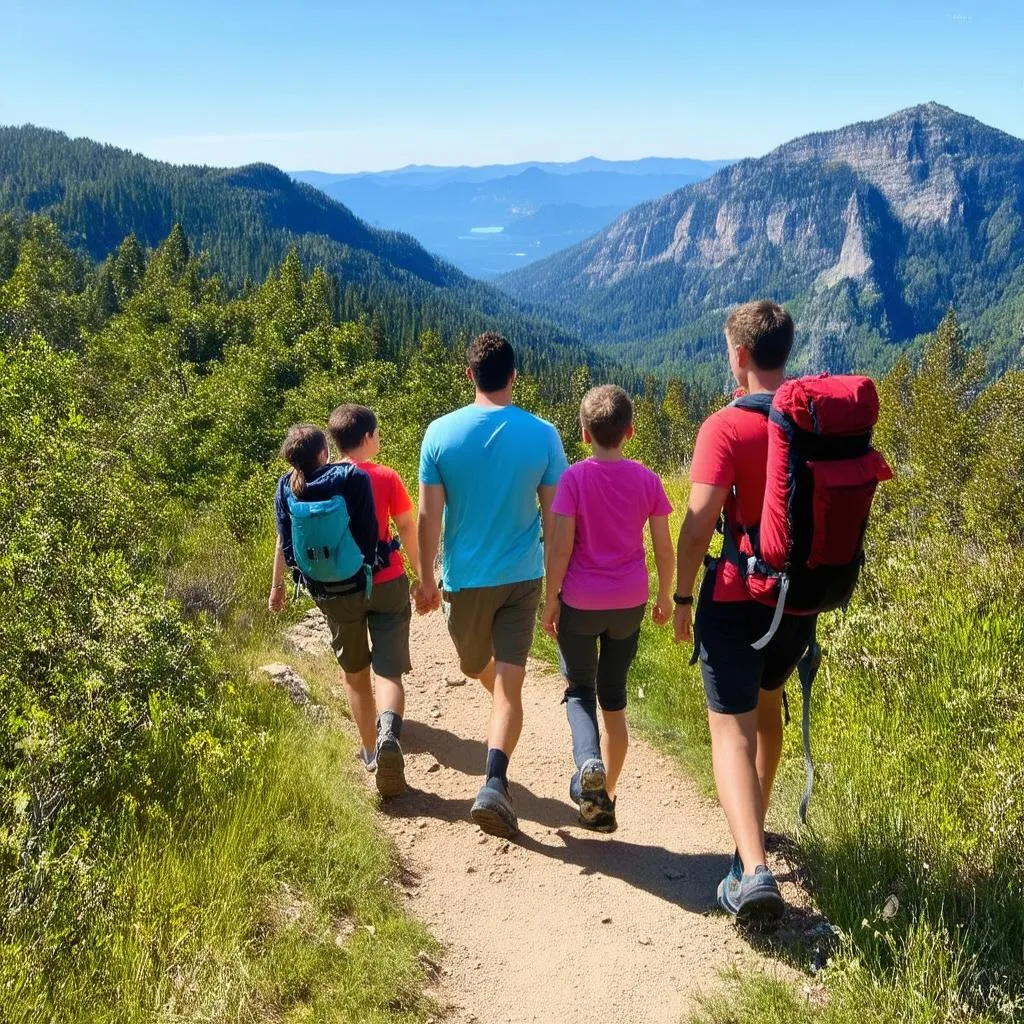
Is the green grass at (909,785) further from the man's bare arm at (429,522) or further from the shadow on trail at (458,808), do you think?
the man's bare arm at (429,522)

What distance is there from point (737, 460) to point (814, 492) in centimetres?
37

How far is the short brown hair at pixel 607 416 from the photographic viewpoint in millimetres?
3695

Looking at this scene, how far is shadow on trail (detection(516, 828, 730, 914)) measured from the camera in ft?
12.3

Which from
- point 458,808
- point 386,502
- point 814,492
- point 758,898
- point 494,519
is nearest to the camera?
point 814,492

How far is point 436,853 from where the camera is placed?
4141mm

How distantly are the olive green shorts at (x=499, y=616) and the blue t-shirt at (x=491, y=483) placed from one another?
0.19ft

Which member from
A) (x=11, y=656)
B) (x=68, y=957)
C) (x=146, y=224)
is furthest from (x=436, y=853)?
(x=146, y=224)

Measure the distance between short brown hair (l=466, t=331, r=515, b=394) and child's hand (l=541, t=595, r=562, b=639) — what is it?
1122 millimetres

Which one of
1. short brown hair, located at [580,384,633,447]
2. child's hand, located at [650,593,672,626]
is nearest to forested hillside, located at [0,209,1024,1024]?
child's hand, located at [650,593,672,626]

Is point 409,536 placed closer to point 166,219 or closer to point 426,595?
point 426,595

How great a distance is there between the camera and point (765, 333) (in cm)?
309

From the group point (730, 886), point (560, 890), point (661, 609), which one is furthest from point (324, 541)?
point (730, 886)

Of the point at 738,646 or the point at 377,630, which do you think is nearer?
the point at 738,646

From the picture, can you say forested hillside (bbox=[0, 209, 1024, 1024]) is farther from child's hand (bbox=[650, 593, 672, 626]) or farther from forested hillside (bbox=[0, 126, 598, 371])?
forested hillside (bbox=[0, 126, 598, 371])
